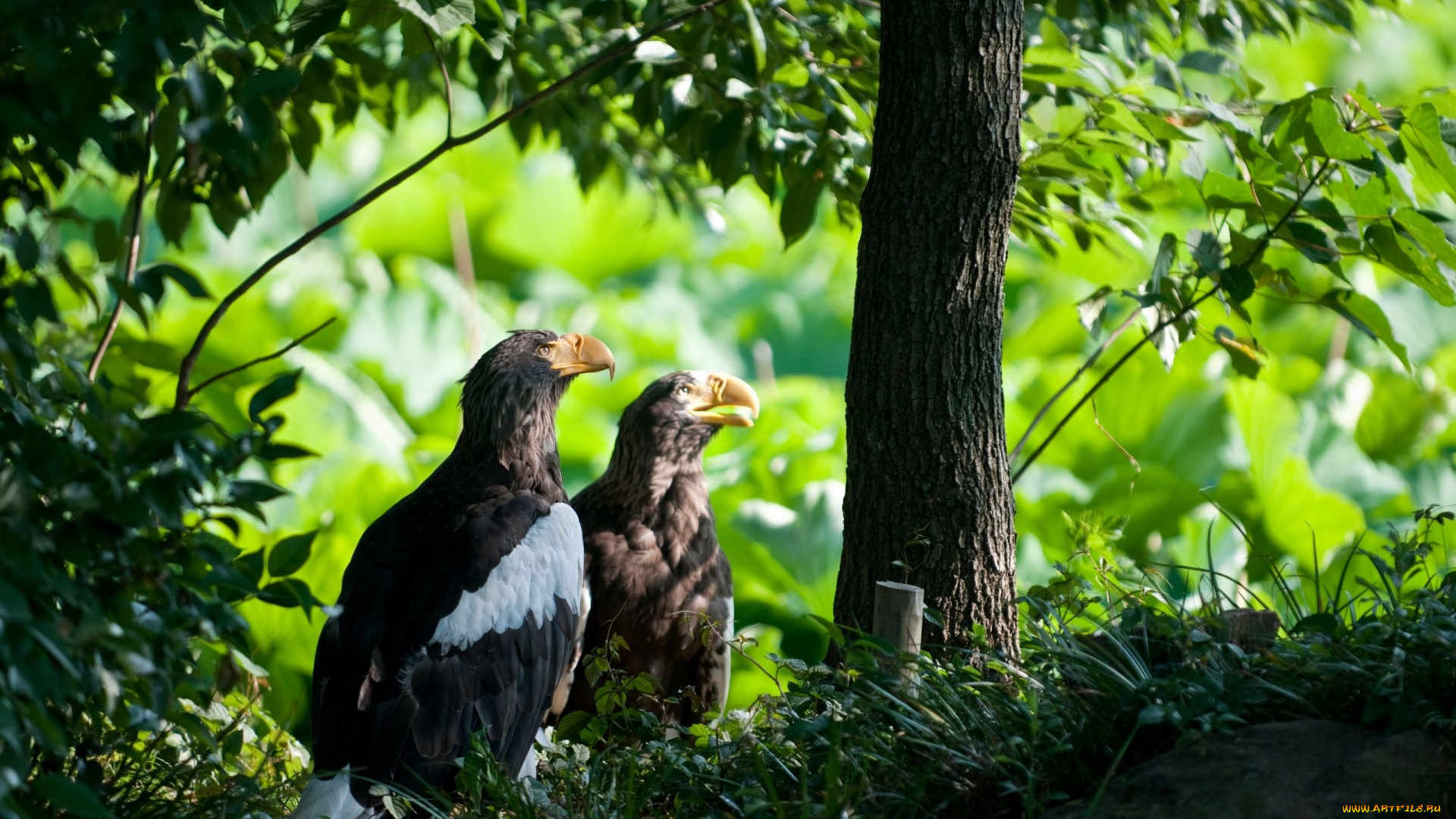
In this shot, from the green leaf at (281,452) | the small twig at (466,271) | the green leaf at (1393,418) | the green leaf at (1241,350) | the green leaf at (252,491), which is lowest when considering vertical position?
the green leaf at (252,491)

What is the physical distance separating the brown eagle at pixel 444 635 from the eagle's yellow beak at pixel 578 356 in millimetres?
311

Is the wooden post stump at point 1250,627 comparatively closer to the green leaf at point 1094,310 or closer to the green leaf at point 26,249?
the green leaf at point 1094,310

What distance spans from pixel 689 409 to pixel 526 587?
91 centimetres

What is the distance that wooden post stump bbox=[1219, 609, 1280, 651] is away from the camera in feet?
6.61

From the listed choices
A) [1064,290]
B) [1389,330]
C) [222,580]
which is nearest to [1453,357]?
[1064,290]

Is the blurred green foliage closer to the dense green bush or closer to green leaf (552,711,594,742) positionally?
the dense green bush

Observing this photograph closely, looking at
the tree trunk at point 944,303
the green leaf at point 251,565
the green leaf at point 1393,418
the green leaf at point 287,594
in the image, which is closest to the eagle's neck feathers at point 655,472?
the tree trunk at point 944,303

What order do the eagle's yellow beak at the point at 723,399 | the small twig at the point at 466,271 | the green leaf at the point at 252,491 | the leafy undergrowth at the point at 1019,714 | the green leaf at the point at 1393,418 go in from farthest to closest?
the small twig at the point at 466,271 → the green leaf at the point at 1393,418 → the eagle's yellow beak at the point at 723,399 → the leafy undergrowth at the point at 1019,714 → the green leaf at the point at 252,491

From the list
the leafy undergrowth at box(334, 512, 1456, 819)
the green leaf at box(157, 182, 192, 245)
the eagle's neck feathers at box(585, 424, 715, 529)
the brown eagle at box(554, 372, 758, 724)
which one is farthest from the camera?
the eagle's neck feathers at box(585, 424, 715, 529)

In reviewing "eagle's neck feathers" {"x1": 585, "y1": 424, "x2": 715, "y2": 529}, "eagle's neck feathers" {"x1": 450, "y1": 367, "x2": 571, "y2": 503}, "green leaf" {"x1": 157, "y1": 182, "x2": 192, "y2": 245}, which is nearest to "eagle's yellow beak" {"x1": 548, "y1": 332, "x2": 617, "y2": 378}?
"eagle's neck feathers" {"x1": 450, "y1": 367, "x2": 571, "y2": 503}

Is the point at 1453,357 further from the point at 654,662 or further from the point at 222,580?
the point at 222,580

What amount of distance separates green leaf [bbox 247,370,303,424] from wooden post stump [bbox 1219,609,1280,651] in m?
1.52

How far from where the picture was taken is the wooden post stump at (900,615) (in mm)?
1943

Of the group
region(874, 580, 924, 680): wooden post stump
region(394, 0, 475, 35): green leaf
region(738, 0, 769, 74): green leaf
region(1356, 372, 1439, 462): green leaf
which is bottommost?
region(874, 580, 924, 680): wooden post stump
